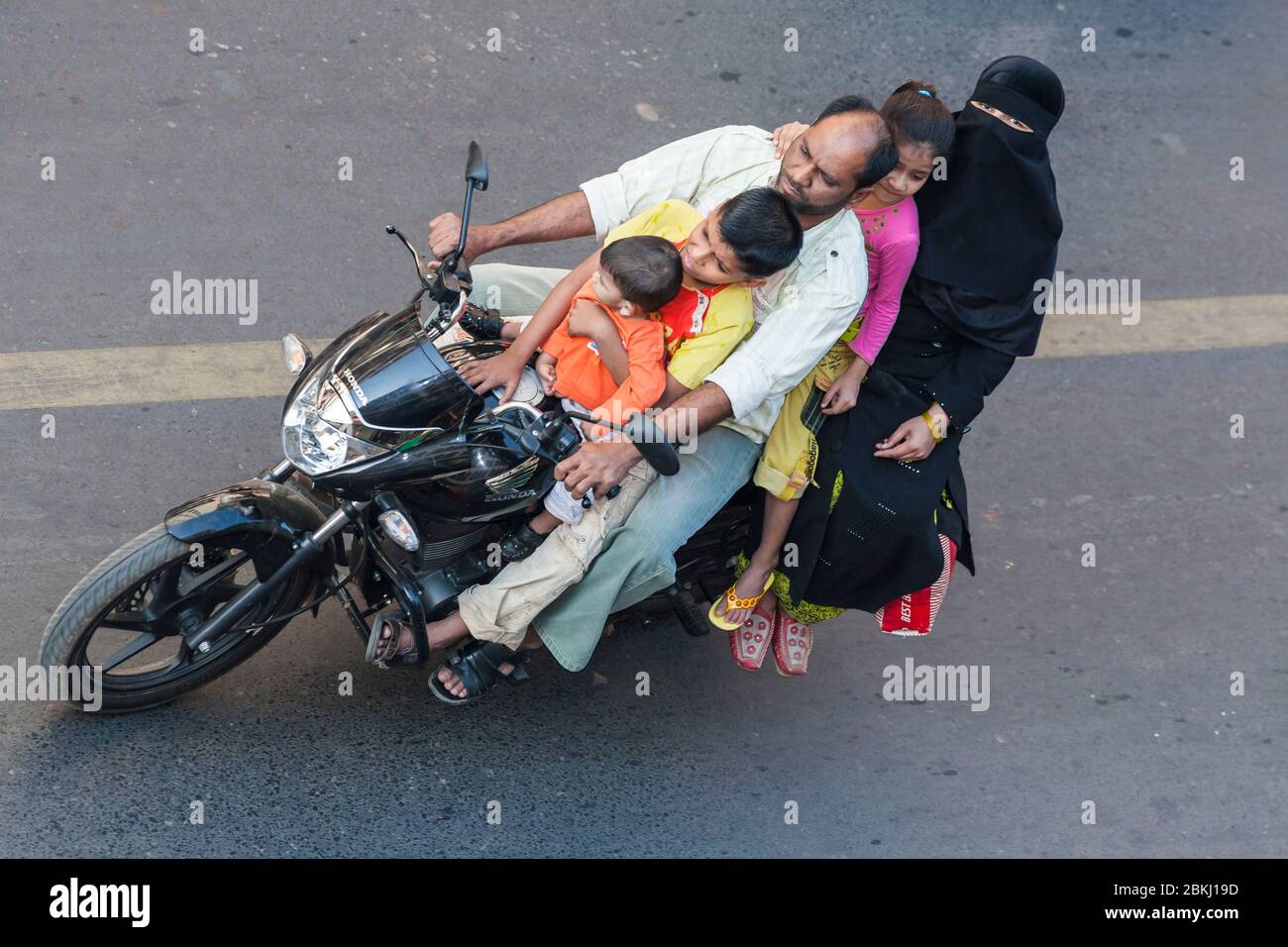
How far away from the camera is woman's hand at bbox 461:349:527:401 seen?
3.24 m

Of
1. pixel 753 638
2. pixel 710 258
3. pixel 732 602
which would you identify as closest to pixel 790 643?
pixel 753 638

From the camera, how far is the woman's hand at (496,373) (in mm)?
3240

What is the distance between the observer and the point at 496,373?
3.25 metres

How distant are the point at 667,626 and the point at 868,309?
133 centimetres

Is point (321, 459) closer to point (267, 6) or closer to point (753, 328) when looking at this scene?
point (753, 328)

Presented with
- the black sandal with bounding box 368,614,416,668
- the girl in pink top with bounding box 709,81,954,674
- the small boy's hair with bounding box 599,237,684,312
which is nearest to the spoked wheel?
the black sandal with bounding box 368,614,416,668

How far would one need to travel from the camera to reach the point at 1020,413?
17.3 ft

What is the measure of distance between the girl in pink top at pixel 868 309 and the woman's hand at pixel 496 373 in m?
0.84

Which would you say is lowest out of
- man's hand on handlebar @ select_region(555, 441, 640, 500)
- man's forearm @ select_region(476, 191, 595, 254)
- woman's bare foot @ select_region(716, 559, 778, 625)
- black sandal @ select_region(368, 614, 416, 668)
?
black sandal @ select_region(368, 614, 416, 668)

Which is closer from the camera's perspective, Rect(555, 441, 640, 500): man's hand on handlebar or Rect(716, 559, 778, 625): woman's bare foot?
Rect(555, 441, 640, 500): man's hand on handlebar

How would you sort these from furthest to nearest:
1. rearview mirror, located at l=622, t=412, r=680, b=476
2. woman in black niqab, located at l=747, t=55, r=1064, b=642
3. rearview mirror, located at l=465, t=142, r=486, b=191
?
1. woman in black niqab, located at l=747, t=55, r=1064, b=642
2. rearview mirror, located at l=465, t=142, r=486, b=191
3. rearview mirror, located at l=622, t=412, r=680, b=476

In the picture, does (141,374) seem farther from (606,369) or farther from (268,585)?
(606,369)

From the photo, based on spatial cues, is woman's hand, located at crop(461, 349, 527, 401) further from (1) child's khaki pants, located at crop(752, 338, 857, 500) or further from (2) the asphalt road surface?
(2) the asphalt road surface

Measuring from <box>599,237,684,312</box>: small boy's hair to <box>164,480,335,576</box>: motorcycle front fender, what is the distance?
1.00 m
